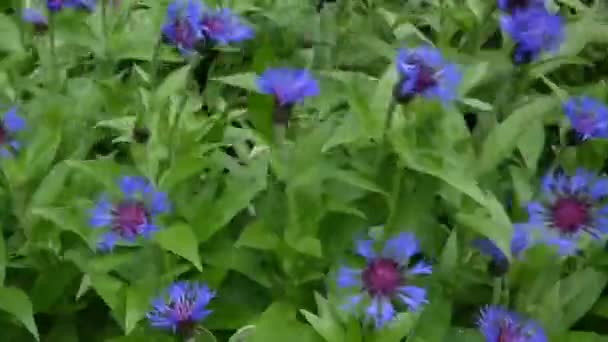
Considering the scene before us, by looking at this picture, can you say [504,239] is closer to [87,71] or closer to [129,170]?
[129,170]

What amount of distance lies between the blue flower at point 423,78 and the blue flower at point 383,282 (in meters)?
0.19

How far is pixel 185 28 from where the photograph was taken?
1.40 meters

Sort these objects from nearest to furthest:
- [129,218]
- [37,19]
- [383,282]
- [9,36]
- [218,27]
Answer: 1. [383,282]
2. [129,218]
3. [218,27]
4. [37,19]
5. [9,36]

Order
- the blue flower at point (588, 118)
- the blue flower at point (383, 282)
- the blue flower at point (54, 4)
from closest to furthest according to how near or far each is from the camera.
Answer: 1. the blue flower at point (383, 282)
2. the blue flower at point (588, 118)
3. the blue flower at point (54, 4)

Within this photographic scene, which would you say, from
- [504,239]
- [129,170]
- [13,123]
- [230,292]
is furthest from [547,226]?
[13,123]

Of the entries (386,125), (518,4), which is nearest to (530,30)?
(518,4)

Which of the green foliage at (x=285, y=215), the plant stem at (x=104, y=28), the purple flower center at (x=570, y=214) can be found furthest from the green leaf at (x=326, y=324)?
the plant stem at (x=104, y=28)

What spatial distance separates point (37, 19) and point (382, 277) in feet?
3.00

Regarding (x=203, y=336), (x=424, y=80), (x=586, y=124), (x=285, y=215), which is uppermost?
(x=424, y=80)

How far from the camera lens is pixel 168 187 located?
1.28 metres

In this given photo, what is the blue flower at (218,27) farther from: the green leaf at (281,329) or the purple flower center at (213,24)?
the green leaf at (281,329)

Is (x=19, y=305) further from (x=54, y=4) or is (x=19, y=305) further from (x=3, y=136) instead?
(x=54, y=4)

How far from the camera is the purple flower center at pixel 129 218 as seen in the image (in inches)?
47.0

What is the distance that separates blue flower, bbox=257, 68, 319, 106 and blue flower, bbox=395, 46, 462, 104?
14 centimetres
